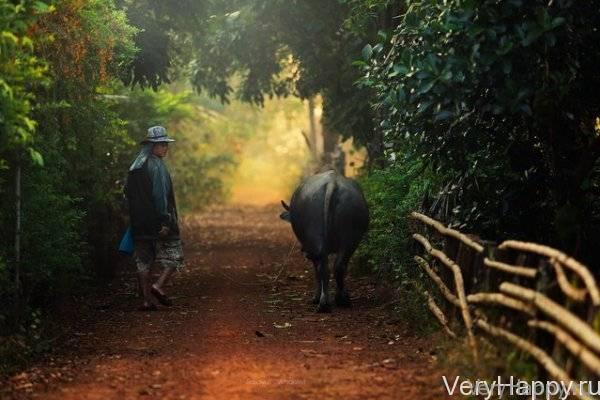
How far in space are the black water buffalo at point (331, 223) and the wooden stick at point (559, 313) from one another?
4.41 m

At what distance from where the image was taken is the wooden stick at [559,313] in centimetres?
584

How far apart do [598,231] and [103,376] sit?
16.7 ft

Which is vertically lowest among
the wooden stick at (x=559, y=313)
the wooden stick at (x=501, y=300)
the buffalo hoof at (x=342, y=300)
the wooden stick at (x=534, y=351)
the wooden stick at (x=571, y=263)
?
the buffalo hoof at (x=342, y=300)

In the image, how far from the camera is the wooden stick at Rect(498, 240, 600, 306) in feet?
20.1

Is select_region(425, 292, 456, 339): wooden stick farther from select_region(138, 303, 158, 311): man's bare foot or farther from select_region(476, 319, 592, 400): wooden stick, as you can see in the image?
select_region(138, 303, 158, 311): man's bare foot

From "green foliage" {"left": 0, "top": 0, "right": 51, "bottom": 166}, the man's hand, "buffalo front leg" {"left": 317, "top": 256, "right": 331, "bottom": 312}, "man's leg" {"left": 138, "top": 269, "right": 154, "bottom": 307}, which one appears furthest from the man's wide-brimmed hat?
"green foliage" {"left": 0, "top": 0, "right": 51, "bottom": 166}

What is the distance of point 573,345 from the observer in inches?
244

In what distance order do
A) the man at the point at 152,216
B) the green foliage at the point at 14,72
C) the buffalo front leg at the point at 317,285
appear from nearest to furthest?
1. the green foliage at the point at 14,72
2. the buffalo front leg at the point at 317,285
3. the man at the point at 152,216

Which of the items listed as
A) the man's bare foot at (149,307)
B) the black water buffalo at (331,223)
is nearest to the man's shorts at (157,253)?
the man's bare foot at (149,307)

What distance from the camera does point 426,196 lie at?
1191 cm

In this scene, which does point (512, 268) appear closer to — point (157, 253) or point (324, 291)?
point (324, 291)

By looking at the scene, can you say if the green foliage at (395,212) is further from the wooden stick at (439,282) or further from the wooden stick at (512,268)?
the wooden stick at (512,268)

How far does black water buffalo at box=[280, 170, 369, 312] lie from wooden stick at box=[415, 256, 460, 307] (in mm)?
1399

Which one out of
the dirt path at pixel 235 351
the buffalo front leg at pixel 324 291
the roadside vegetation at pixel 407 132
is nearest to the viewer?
the dirt path at pixel 235 351
